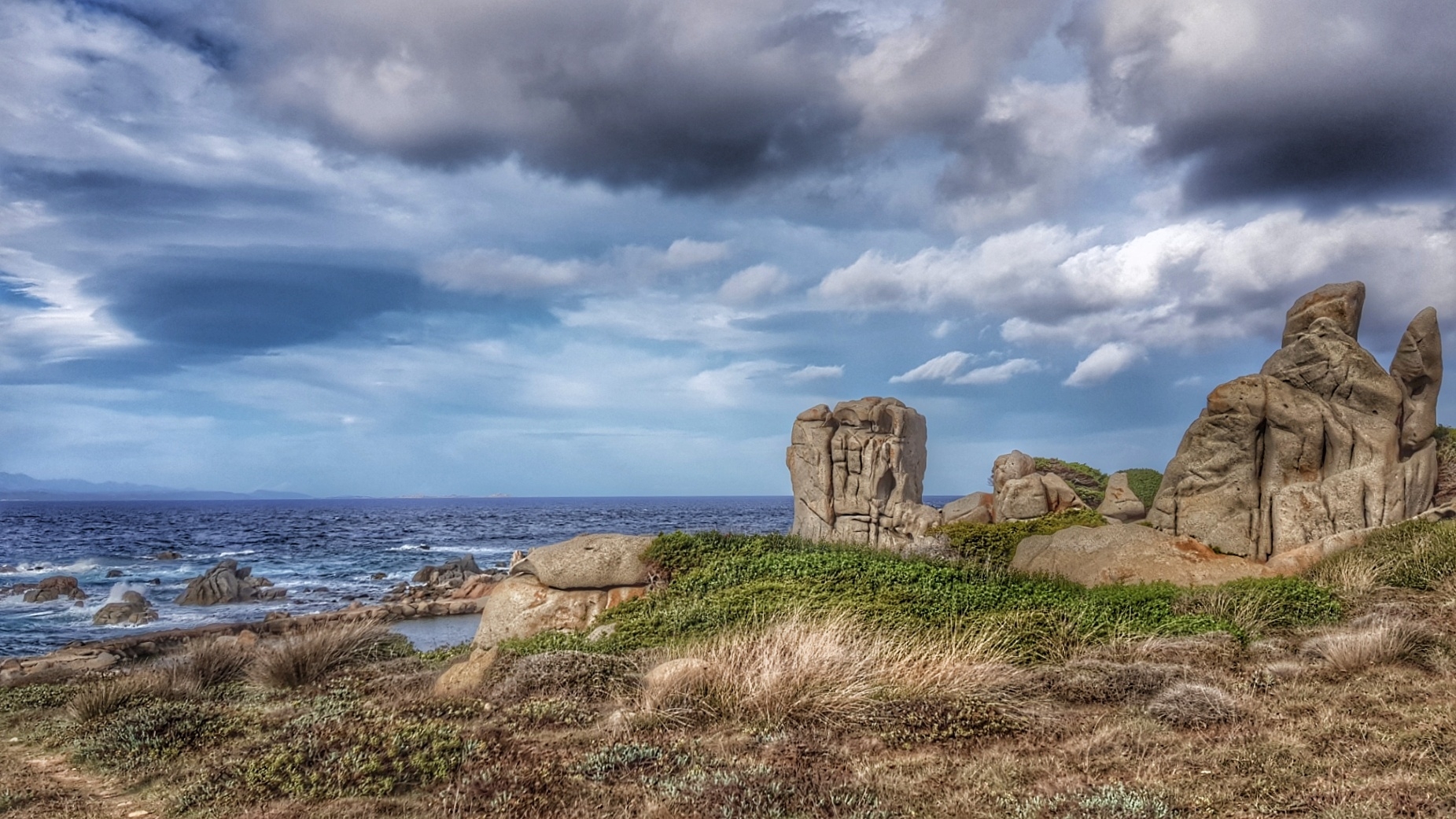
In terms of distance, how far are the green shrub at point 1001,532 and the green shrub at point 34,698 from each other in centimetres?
1517

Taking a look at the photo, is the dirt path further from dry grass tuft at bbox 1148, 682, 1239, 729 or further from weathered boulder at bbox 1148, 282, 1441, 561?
weathered boulder at bbox 1148, 282, 1441, 561

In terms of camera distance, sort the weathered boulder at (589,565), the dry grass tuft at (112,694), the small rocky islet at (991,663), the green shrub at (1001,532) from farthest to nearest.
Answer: the green shrub at (1001,532), the weathered boulder at (589,565), the dry grass tuft at (112,694), the small rocky islet at (991,663)

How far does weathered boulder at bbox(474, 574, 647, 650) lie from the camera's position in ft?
42.4

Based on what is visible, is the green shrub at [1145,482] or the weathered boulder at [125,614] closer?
the weathered boulder at [125,614]

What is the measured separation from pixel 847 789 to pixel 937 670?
9.26ft

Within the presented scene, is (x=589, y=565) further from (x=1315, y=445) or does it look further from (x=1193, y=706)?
(x=1315, y=445)

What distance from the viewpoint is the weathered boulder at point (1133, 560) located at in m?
13.5

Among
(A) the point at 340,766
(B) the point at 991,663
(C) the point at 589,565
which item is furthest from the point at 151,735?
(B) the point at 991,663

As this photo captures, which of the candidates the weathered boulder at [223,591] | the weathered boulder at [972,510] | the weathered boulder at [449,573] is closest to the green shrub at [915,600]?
the weathered boulder at [972,510]

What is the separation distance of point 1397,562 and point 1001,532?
7.63 metres

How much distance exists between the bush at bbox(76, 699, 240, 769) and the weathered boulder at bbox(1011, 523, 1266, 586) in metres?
11.7

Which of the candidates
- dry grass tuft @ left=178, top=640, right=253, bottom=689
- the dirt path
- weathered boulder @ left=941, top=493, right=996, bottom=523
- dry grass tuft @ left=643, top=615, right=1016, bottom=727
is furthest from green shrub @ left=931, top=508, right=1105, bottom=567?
the dirt path

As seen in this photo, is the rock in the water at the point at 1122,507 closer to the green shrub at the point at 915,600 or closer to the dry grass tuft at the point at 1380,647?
the green shrub at the point at 915,600

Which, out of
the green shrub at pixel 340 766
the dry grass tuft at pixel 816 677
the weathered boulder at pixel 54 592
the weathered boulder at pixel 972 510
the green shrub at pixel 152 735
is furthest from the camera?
the weathered boulder at pixel 54 592
